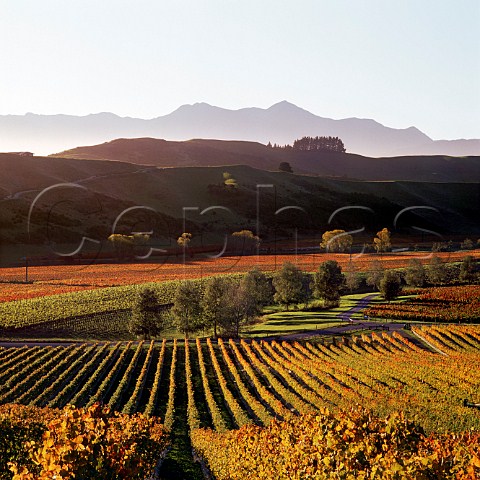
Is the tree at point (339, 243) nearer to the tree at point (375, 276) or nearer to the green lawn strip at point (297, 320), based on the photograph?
the tree at point (375, 276)

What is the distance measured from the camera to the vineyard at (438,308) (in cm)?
7656

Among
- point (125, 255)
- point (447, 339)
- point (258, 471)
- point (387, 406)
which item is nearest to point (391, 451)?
point (258, 471)

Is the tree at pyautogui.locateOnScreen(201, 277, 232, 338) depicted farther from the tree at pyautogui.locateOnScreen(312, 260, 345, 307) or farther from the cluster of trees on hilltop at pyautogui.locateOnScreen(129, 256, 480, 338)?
the tree at pyautogui.locateOnScreen(312, 260, 345, 307)

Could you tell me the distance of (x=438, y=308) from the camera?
79.4m

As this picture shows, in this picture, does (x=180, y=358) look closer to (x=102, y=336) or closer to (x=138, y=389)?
(x=138, y=389)

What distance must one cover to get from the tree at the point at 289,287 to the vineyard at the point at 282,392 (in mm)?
22272

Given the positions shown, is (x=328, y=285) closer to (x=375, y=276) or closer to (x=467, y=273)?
(x=375, y=276)

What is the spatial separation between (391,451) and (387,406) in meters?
23.6

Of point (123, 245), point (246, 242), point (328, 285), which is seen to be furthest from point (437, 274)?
point (123, 245)

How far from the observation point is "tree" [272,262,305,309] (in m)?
88.6

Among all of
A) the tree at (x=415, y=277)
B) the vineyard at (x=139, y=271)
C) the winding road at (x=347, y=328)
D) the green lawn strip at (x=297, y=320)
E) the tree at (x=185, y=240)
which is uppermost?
the tree at (x=185, y=240)

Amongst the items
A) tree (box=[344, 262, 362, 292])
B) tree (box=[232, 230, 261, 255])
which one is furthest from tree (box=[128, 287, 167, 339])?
tree (box=[232, 230, 261, 255])

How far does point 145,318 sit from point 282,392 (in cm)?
3439

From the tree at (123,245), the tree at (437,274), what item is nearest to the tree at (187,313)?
the tree at (437,274)
